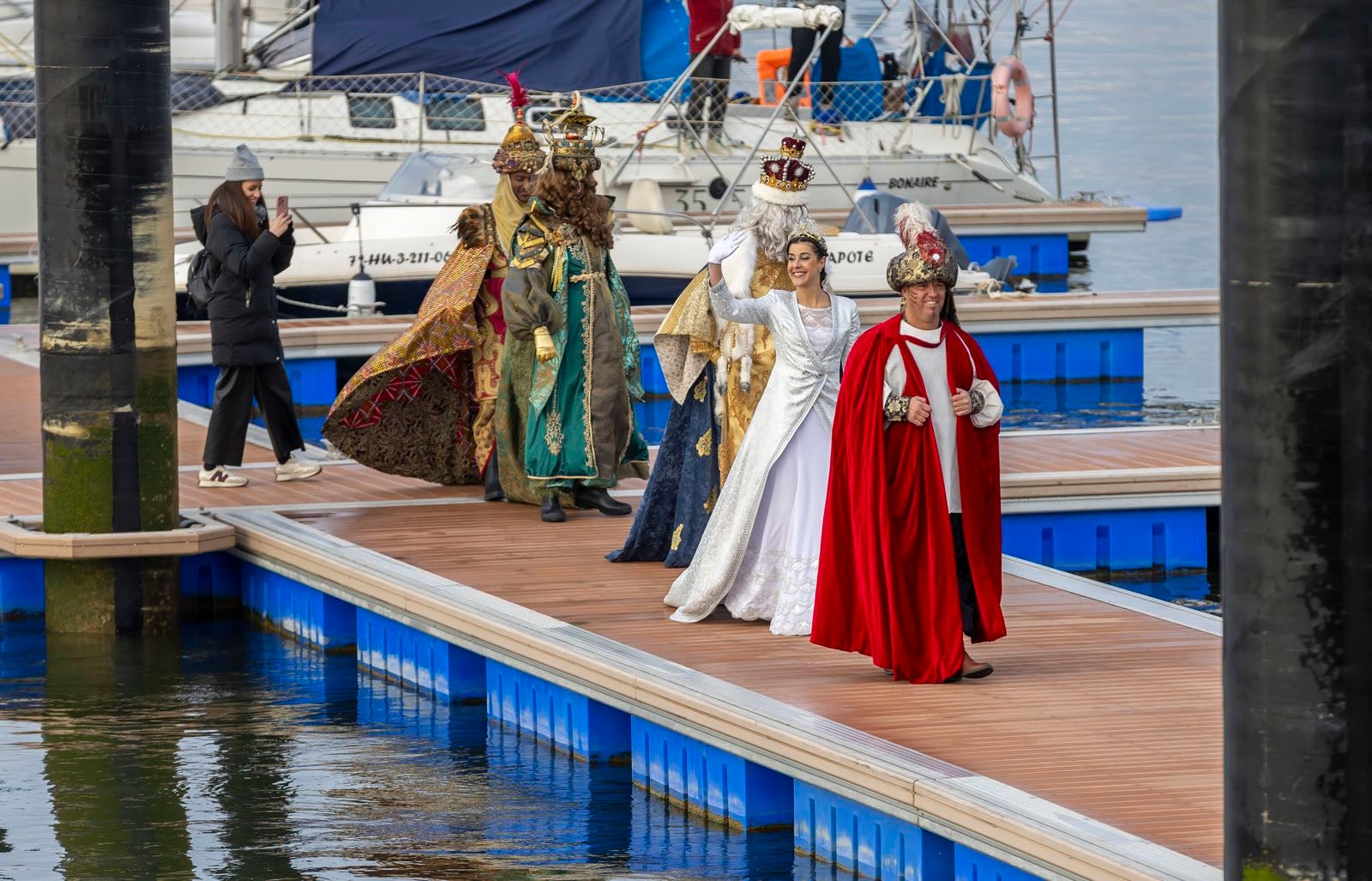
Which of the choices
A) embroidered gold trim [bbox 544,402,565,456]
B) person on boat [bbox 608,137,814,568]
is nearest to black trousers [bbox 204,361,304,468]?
embroidered gold trim [bbox 544,402,565,456]

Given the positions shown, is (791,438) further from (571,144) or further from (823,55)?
(823,55)

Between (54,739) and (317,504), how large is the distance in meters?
2.34

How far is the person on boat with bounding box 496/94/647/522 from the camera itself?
9.23m

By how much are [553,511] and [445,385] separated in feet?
3.25

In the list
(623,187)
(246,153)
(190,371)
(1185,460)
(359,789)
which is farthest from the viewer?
(623,187)

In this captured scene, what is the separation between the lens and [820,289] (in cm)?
Result: 759

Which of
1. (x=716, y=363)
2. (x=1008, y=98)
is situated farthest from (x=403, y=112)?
(x=716, y=363)

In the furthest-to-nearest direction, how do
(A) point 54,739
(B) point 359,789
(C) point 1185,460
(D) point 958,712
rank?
(C) point 1185,460
(A) point 54,739
(B) point 359,789
(D) point 958,712

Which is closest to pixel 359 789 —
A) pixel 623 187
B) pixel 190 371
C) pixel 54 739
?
pixel 54 739

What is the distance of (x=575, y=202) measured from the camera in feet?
30.3

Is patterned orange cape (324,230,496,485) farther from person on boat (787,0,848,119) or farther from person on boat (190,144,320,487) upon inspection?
person on boat (787,0,848,119)

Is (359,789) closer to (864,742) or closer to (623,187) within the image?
(864,742)

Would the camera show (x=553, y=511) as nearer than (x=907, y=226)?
No

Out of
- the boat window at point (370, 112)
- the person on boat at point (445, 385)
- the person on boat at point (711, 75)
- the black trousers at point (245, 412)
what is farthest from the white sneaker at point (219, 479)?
the boat window at point (370, 112)
